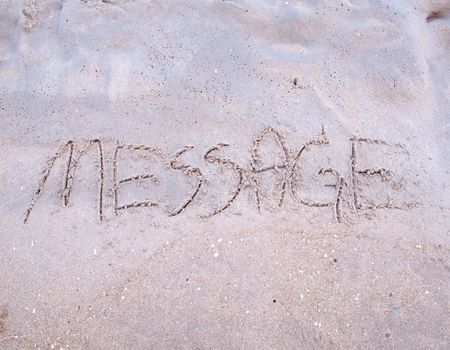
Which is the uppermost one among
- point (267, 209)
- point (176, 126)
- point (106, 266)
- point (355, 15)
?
point (355, 15)

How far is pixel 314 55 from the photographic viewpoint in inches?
100

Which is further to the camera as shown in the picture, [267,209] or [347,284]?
[267,209]

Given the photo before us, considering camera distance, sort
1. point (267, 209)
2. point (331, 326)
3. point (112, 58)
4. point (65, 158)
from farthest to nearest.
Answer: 1. point (112, 58)
2. point (65, 158)
3. point (267, 209)
4. point (331, 326)

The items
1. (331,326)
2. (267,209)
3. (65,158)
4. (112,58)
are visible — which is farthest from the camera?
(112,58)

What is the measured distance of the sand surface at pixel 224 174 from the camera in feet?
6.59

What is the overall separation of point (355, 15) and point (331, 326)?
163cm

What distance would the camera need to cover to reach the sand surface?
79.1 inches

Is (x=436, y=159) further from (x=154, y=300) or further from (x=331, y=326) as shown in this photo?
(x=154, y=300)

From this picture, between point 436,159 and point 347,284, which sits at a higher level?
point 436,159

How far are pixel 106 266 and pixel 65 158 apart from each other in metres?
0.59

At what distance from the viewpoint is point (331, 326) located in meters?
1.98

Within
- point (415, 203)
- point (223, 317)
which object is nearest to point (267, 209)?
point (223, 317)

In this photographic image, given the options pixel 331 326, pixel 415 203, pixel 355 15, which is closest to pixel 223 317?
pixel 331 326

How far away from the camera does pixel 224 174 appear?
2.30 metres
